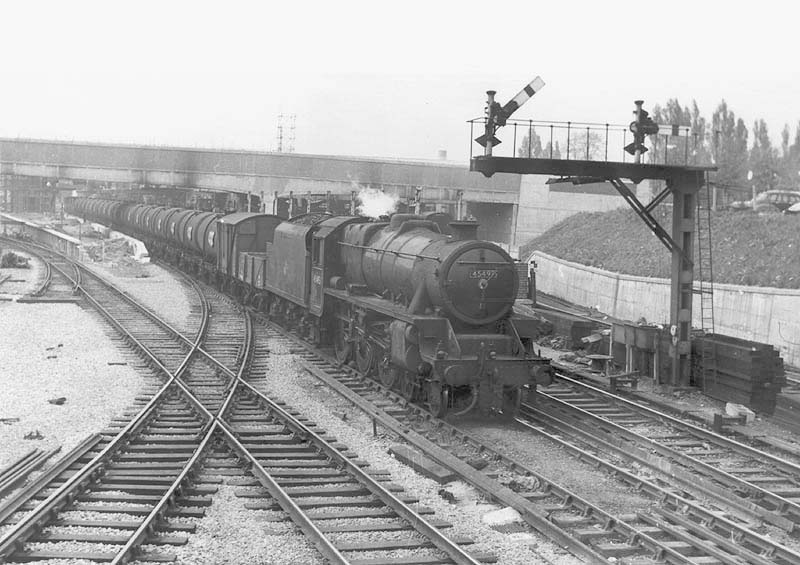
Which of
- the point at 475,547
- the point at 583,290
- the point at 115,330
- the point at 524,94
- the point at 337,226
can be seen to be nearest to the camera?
the point at 475,547

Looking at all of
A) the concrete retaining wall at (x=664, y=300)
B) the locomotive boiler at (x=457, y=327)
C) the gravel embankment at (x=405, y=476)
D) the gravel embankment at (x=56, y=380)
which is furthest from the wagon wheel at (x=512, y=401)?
the concrete retaining wall at (x=664, y=300)

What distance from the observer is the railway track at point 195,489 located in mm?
7648

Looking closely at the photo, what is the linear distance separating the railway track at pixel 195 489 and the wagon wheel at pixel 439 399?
1912mm

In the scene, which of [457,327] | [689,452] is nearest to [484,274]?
[457,327]

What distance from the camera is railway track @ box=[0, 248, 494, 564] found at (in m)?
7.65

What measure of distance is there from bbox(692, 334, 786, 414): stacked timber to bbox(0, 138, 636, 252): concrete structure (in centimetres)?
2891

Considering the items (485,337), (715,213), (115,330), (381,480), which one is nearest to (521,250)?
(715,213)

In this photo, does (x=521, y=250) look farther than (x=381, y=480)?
Yes

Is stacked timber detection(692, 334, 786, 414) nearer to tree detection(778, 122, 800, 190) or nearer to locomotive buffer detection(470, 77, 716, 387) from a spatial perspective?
locomotive buffer detection(470, 77, 716, 387)

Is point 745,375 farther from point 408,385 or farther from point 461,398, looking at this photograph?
point 408,385

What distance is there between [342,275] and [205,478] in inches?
318

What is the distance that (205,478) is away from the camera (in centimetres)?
966

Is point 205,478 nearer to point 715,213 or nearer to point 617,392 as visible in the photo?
point 617,392

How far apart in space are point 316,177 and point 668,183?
3508cm
